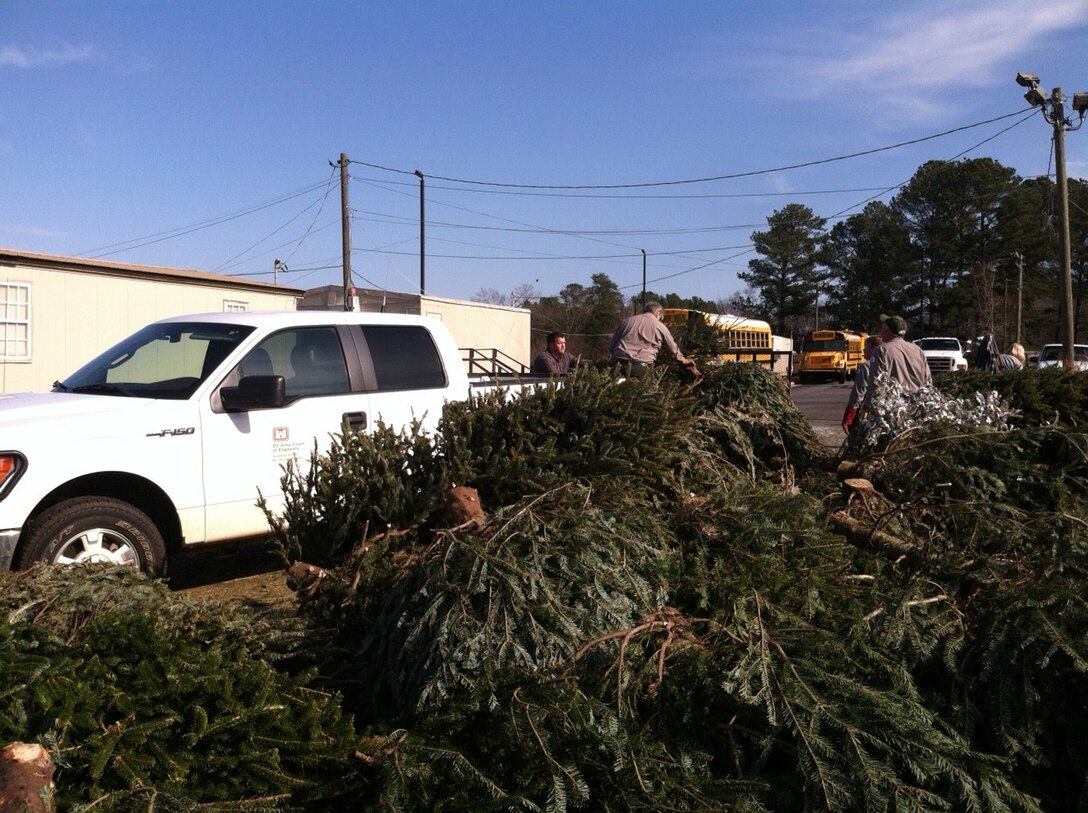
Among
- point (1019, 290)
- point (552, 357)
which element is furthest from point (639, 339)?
point (1019, 290)

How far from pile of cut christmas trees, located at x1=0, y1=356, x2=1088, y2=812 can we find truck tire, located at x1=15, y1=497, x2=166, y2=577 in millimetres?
1520

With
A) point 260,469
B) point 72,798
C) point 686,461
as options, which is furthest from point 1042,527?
point 260,469

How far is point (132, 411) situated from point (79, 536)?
2.68 ft

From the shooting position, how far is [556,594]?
11.4 ft

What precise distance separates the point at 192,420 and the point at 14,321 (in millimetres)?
12405

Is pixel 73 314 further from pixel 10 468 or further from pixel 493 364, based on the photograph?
pixel 10 468

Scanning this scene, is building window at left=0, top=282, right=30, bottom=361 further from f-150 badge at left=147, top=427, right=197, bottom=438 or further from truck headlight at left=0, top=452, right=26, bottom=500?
truck headlight at left=0, top=452, right=26, bottom=500

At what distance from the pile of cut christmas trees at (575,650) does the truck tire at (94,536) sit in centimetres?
152

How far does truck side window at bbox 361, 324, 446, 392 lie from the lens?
714 cm

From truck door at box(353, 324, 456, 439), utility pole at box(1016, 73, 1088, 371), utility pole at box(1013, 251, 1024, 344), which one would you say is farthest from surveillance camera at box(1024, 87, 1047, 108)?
utility pole at box(1013, 251, 1024, 344)

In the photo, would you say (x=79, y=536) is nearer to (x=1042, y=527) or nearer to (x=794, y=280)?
(x=1042, y=527)

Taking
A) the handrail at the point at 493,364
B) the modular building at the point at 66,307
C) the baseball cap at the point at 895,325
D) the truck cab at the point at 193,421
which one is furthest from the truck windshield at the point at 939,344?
the truck cab at the point at 193,421

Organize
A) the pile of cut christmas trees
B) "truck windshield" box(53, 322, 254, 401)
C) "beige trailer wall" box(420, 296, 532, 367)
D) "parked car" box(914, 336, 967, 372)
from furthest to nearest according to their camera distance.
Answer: "parked car" box(914, 336, 967, 372) < "beige trailer wall" box(420, 296, 532, 367) < "truck windshield" box(53, 322, 254, 401) < the pile of cut christmas trees

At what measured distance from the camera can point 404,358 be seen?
7.32 meters
